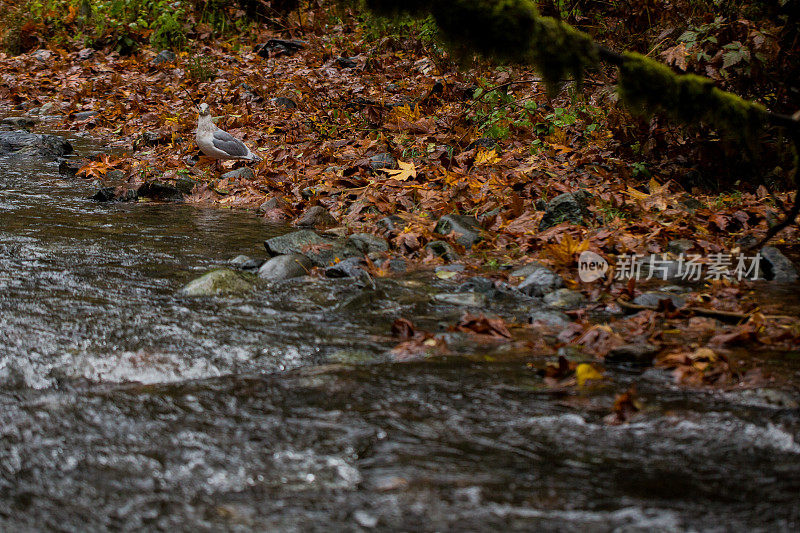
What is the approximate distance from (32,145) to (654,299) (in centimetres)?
786

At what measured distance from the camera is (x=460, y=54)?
3.84m

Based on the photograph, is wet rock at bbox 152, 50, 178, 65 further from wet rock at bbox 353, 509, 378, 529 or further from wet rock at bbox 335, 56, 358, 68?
wet rock at bbox 353, 509, 378, 529

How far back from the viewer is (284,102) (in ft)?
32.0

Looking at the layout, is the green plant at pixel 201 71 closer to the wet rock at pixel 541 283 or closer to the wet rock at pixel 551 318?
the wet rock at pixel 541 283

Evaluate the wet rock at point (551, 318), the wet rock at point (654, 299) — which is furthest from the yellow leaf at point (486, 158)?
the wet rock at point (551, 318)

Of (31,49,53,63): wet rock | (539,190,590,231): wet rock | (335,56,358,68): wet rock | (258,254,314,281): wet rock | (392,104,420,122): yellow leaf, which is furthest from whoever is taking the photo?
(31,49,53,63): wet rock

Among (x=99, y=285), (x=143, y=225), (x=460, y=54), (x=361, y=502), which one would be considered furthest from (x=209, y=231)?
(x=361, y=502)

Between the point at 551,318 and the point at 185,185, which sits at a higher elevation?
the point at 551,318

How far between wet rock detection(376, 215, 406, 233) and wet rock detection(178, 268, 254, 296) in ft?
4.78

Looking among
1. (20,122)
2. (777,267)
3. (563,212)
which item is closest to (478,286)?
(563,212)

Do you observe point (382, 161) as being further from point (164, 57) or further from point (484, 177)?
point (164, 57)

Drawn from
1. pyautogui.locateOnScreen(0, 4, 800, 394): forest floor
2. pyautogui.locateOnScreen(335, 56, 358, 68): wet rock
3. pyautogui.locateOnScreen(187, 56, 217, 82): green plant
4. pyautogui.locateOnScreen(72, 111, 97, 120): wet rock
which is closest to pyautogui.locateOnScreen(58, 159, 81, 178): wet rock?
pyautogui.locateOnScreen(0, 4, 800, 394): forest floor

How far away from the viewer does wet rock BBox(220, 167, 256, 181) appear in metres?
7.32

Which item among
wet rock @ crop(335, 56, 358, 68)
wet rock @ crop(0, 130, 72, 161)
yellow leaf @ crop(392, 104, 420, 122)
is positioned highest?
wet rock @ crop(335, 56, 358, 68)
